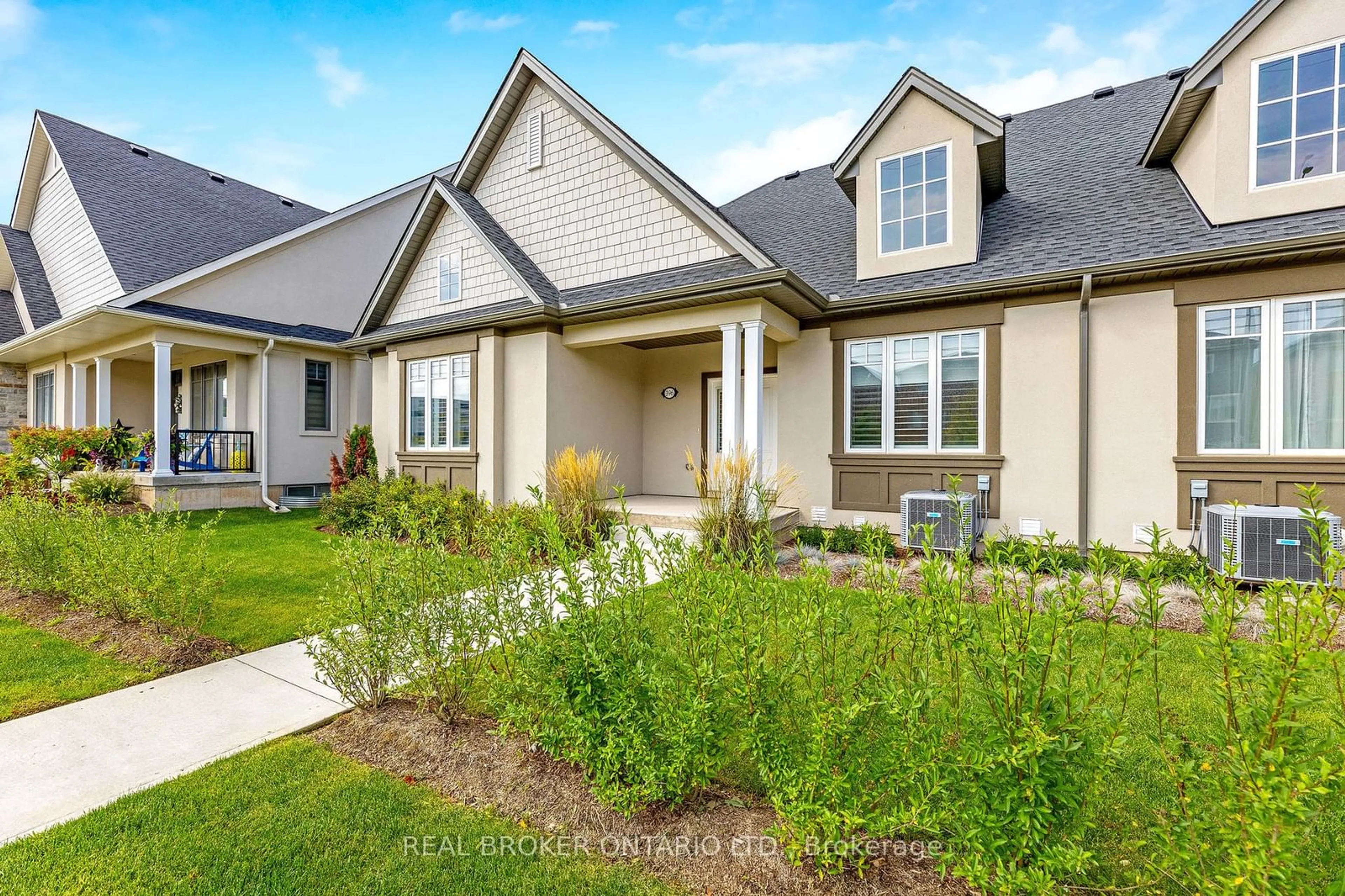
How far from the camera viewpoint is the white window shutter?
35.7ft

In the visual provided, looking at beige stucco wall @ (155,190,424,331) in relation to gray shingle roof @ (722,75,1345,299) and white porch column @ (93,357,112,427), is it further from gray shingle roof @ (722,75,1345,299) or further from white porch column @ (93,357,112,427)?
gray shingle roof @ (722,75,1345,299)

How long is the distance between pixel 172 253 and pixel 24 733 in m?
13.9

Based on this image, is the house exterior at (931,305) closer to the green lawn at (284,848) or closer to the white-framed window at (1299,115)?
the white-framed window at (1299,115)

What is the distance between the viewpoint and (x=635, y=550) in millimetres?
2926

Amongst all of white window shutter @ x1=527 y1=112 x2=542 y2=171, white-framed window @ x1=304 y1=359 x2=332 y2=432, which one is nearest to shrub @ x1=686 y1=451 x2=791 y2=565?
white window shutter @ x1=527 y1=112 x2=542 y2=171

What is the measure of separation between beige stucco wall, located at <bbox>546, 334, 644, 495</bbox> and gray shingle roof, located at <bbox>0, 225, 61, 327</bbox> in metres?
14.7

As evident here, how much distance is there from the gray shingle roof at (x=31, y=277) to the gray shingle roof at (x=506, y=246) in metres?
12.1

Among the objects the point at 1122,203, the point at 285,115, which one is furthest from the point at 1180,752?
the point at 285,115

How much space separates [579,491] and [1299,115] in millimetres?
9576

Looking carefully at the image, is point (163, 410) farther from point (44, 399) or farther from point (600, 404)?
point (44, 399)

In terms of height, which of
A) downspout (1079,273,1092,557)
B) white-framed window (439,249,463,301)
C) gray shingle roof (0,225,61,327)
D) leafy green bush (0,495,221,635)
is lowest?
leafy green bush (0,495,221,635)

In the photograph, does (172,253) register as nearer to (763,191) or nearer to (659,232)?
(659,232)

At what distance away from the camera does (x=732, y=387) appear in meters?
8.27

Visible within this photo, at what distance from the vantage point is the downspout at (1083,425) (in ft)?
24.0
